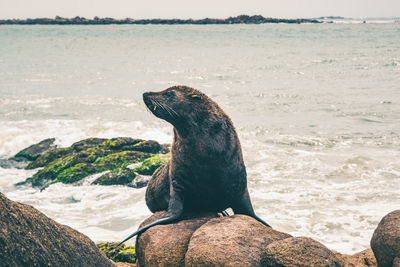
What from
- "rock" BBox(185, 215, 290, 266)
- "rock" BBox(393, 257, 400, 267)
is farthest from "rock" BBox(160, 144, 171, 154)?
"rock" BBox(393, 257, 400, 267)

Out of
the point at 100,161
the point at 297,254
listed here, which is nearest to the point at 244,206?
the point at 297,254

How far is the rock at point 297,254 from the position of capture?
12.9 feet

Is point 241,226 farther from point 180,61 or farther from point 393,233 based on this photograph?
point 180,61

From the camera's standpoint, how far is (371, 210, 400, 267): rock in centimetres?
485

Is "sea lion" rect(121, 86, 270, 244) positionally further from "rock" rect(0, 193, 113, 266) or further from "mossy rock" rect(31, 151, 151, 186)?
"mossy rock" rect(31, 151, 151, 186)

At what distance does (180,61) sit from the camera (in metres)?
38.5

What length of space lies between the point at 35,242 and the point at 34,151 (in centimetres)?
1081

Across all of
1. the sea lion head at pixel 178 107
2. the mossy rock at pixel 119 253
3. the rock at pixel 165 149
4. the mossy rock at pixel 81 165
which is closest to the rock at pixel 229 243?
the sea lion head at pixel 178 107

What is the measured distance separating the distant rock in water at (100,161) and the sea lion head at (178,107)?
5.75 m

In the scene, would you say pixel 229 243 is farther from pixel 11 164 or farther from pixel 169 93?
pixel 11 164

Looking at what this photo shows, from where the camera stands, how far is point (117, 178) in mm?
10539

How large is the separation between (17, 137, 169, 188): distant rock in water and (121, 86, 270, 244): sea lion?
18.2ft

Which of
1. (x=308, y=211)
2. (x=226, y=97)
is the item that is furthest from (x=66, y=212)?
(x=226, y=97)

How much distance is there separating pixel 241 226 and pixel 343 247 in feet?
11.2
